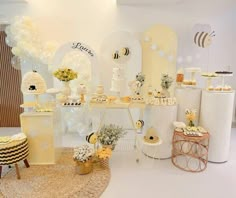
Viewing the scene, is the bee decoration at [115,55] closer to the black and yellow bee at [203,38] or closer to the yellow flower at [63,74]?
the yellow flower at [63,74]

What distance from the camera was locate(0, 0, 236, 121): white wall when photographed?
386 cm

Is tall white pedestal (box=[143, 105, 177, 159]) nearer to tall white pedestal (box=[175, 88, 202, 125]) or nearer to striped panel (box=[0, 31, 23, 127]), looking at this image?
tall white pedestal (box=[175, 88, 202, 125])

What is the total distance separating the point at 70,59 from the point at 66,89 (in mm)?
810

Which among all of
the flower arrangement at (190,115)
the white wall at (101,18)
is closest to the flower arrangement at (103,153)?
the flower arrangement at (190,115)

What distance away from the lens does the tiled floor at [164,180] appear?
234 centimetres

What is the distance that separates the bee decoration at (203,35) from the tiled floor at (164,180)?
192 centimetres

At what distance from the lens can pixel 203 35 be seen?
375cm

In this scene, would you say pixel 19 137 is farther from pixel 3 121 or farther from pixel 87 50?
pixel 3 121

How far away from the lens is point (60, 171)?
270cm

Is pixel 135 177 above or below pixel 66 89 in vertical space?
below

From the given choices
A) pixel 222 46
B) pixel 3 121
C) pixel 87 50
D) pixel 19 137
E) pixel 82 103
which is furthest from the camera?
pixel 3 121

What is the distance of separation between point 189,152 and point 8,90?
3.53m

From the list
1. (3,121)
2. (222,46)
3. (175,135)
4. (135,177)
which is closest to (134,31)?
(222,46)

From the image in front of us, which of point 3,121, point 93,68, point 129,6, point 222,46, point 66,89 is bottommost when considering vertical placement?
point 3,121
